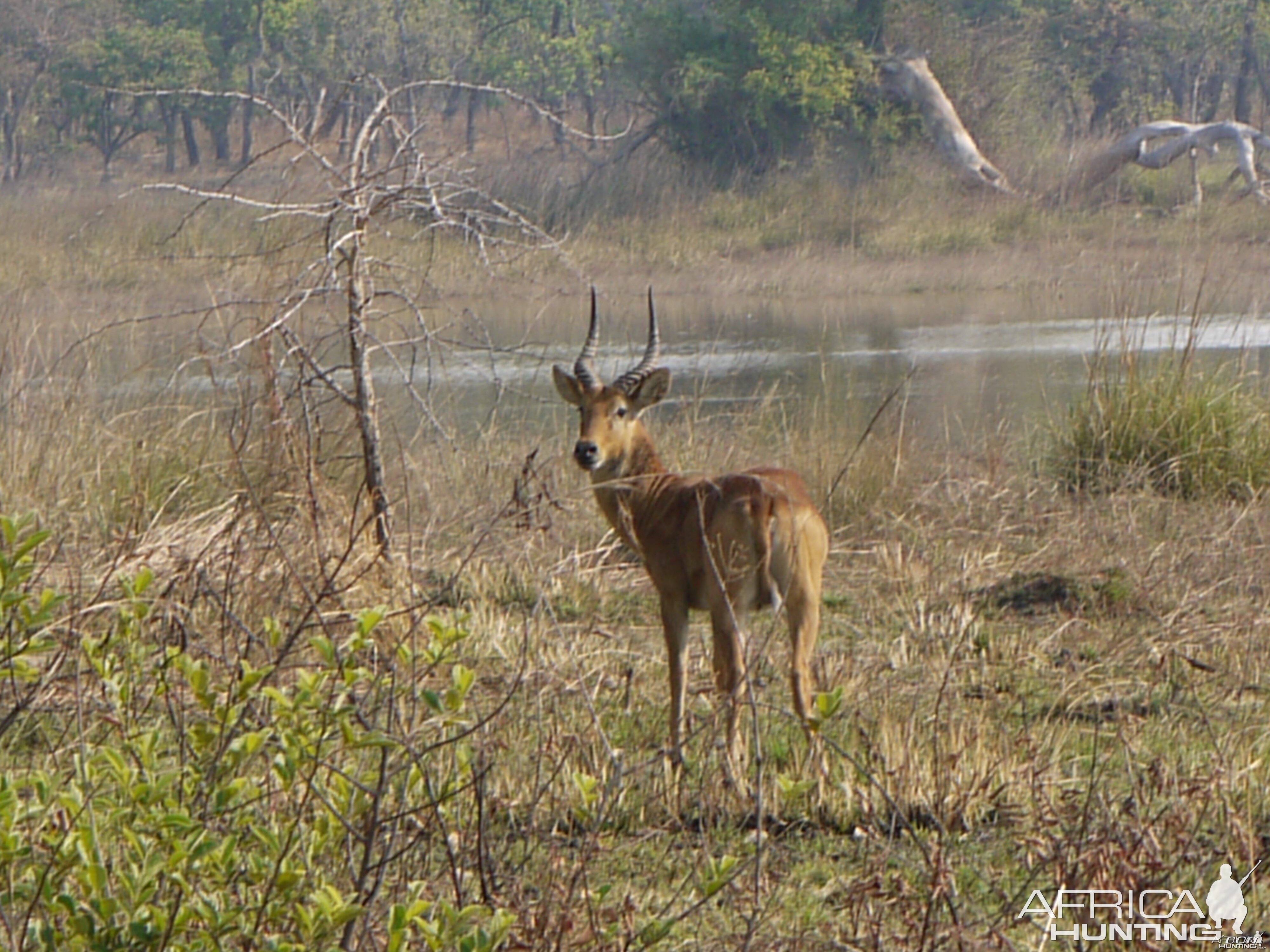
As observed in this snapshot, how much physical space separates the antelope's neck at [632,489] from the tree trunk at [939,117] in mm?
22723

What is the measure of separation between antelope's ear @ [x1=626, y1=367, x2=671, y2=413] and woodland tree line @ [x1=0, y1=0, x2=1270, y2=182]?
22016mm

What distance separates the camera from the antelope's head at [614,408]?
5.83 metres

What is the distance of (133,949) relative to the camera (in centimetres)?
264

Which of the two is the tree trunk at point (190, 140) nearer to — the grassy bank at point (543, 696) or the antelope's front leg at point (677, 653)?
the grassy bank at point (543, 696)

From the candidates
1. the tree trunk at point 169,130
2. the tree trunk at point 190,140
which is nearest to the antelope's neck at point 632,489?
the tree trunk at point 169,130

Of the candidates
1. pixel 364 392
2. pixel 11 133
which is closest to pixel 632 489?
pixel 364 392

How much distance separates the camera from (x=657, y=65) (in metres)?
30.2

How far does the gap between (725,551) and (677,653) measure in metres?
0.35

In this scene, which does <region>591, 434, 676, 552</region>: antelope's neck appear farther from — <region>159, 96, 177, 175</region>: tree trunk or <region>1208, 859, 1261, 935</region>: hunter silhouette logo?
<region>159, 96, 177, 175</region>: tree trunk

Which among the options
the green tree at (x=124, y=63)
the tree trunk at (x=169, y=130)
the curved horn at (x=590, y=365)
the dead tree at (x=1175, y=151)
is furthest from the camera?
the tree trunk at (x=169, y=130)

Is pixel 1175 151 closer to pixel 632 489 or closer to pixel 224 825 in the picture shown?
pixel 632 489

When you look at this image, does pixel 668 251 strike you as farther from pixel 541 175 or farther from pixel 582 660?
pixel 582 660

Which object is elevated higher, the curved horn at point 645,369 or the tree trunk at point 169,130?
the curved horn at point 645,369

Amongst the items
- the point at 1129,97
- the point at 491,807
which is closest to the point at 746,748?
the point at 491,807
